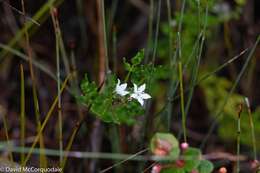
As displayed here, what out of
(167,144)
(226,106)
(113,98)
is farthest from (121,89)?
(226,106)

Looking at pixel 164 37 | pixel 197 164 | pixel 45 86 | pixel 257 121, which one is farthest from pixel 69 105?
pixel 197 164

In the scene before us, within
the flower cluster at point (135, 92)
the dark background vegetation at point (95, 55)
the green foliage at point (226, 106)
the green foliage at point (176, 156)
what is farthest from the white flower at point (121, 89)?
the green foliage at point (226, 106)

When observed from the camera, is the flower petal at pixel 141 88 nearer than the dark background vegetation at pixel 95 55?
Yes

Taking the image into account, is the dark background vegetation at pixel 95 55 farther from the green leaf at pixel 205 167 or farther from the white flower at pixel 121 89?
the green leaf at pixel 205 167

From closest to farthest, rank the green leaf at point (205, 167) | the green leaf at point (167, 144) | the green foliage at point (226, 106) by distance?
the green leaf at point (167, 144) < the green leaf at point (205, 167) < the green foliage at point (226, 106)

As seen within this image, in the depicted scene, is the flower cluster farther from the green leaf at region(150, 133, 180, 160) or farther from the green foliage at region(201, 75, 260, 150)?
the green foliage at region(201, 75, 260, 150)

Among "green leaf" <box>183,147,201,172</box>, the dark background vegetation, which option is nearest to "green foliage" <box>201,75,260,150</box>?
the dark background vegetation

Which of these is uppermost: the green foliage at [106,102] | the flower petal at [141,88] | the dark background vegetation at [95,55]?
the dark background vegetation at [95,55]

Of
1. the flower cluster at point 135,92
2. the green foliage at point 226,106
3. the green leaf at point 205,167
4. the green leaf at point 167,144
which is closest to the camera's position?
the green leaf at point 167,144

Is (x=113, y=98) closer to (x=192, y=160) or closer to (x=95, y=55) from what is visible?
(x=192, y=160)
